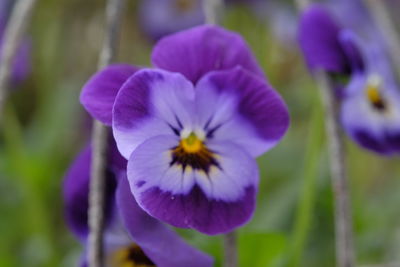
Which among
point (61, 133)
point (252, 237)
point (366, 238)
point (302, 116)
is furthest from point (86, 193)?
point (302, 116)

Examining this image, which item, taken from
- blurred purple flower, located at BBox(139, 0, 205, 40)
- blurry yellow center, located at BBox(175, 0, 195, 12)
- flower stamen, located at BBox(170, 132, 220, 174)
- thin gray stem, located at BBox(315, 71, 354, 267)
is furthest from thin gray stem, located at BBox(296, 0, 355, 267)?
blurry yellow center, located at BBox(175, 0, 195, 12)

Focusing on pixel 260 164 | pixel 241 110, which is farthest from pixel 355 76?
pixel 260 164

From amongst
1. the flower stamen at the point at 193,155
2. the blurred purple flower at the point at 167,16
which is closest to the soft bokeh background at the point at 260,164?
the blurred purple flower at the point at 167,16

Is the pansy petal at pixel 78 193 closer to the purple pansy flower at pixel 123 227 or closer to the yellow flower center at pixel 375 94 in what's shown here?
the purple pansy flower at pixel 123 227

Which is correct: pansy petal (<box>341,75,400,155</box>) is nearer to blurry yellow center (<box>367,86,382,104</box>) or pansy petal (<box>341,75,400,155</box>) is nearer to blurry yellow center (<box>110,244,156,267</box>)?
blurry yellow center (<box>367,86,382,104</box>)

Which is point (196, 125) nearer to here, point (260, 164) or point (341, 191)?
point (341, 191)

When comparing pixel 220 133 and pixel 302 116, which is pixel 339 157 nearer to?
pixel 220 133

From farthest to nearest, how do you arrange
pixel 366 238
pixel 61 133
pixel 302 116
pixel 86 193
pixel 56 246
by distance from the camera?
pixel 302 116 → pixel 61 133 → pixel 56 246 → pixel 366 238 → pixel 86 193
